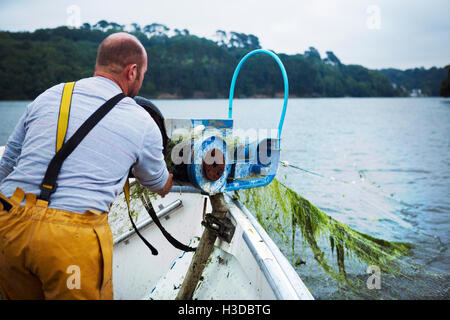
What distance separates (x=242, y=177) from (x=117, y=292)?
7.09ft

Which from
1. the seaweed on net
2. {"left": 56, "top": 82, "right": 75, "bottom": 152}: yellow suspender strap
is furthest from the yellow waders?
the seaweed on net

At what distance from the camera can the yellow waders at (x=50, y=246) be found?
5.70ft

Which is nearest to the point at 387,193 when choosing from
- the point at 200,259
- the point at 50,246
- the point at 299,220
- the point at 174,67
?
the point at 299,220

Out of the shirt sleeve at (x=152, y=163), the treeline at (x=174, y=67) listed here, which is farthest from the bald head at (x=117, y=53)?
the treeline at (x=174, y=67)

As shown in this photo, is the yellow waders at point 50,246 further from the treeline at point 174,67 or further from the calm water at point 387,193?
the treeline at point 174,67

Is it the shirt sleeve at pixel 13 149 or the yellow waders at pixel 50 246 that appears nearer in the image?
the yellow waders at pixel 50 246

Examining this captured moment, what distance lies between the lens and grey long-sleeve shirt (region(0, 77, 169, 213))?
5.87 feet

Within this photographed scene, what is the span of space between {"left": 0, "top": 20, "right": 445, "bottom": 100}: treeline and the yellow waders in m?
38.1

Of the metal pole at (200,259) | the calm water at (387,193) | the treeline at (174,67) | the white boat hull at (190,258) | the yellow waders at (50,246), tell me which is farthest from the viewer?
the treeline at (174,67)

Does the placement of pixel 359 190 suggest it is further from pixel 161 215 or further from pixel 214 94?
pixel 214 94

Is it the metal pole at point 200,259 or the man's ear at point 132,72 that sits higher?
the man's ear at point 132,72

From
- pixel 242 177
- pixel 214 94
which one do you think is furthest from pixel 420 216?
pixel 214 94

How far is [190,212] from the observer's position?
13.1ft

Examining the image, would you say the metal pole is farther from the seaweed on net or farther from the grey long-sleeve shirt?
the seaweed on net
